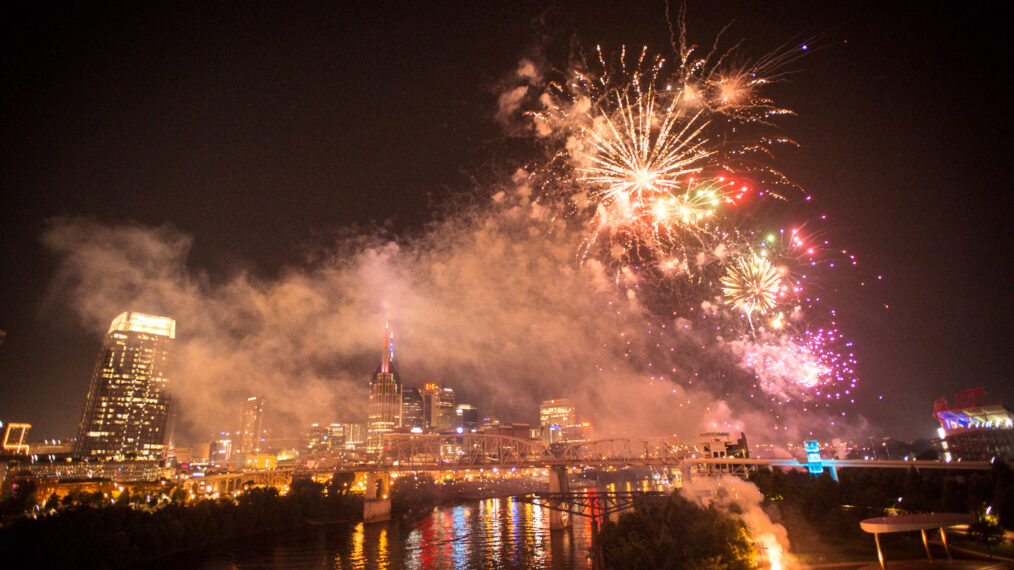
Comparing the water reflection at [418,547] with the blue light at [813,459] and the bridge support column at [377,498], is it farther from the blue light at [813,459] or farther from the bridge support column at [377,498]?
the blue light at [813,459]

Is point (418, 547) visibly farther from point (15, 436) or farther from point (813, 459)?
point (15, 436)

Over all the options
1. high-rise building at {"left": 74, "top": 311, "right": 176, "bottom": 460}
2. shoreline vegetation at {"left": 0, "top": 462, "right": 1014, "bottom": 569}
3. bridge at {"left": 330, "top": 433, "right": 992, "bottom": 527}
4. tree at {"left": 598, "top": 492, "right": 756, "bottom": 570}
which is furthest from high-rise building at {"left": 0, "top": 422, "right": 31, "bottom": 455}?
tree at {"left": 598, "top": 492, "right": 756, "bottom": 570}

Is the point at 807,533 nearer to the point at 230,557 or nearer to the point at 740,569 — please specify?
the point at 740,569

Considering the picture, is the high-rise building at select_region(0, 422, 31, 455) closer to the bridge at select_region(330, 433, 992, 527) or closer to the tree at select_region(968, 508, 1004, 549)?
the bridge at select_region(330, 433, 992, 527)

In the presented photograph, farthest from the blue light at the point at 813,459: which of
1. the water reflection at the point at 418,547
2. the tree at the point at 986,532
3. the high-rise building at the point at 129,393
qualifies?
the high-rise building at the point at 129,393

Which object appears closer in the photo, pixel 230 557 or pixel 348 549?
pixel 230 557

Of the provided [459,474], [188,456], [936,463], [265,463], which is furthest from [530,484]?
[188,456]

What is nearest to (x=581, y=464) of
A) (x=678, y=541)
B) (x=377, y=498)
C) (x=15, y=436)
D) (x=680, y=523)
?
(x=377, y=498)
